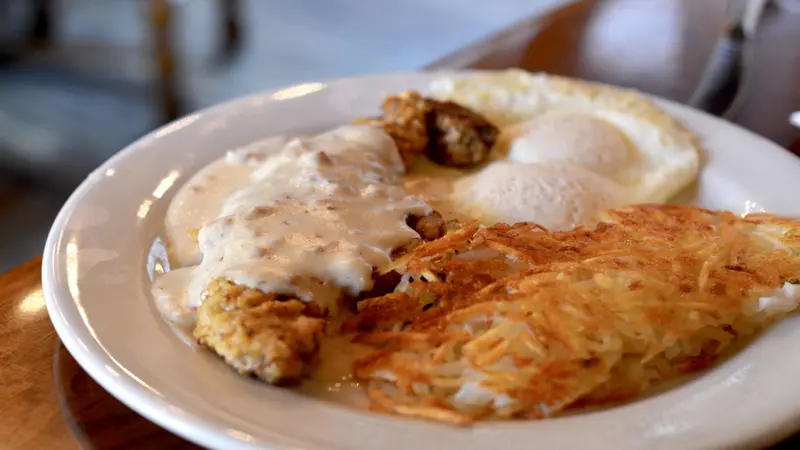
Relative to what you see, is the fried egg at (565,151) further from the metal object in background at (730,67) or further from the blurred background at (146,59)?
the blurred background at (146,59)

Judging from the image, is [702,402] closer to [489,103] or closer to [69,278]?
[69,278]

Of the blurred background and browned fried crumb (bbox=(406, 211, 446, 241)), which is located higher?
browned fried crumb (bbox=(406, 211, 446, 241))

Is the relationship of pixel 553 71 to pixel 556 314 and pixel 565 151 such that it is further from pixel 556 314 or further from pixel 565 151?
pixel 556 314

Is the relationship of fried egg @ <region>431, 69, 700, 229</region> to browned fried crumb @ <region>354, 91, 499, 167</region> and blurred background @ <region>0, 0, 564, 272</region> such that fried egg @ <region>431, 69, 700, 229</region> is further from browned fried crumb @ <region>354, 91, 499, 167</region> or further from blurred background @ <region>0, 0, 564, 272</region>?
blurred background @ <region>0, 0, 564, 272</region>

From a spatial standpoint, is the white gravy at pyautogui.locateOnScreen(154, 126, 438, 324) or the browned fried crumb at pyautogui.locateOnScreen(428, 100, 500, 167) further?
the browned fried crumb at pyautogui.locateOnScreen(428, 100, 500, 167)

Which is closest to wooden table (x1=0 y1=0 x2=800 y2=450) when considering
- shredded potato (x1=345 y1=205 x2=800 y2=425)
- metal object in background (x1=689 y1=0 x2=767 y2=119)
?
metal object in background (x1=689 y1=0 x2=767 y2=119)

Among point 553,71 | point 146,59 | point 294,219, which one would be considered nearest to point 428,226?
point 294,219

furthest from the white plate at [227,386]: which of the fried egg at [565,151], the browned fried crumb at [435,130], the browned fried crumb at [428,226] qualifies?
the browned fried crumb at [435,130]
